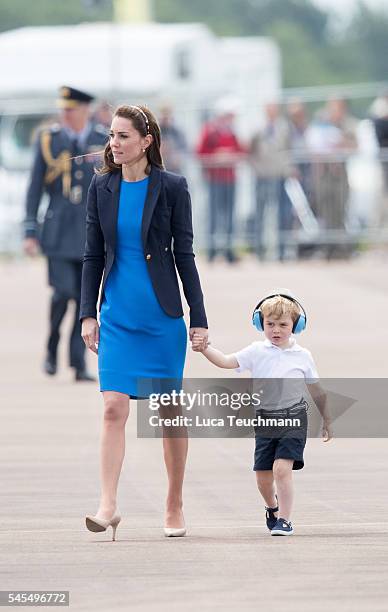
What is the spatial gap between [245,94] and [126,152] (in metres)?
25.8

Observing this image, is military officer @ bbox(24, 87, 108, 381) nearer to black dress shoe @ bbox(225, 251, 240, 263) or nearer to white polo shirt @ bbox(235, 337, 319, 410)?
white polo shirt @ bbox(235, 337, 319, 410)

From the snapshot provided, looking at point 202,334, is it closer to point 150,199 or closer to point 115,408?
point 115,408

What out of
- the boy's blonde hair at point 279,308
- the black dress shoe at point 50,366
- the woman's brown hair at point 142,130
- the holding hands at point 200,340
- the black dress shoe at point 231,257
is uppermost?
the woman's brown hair at point 142,130

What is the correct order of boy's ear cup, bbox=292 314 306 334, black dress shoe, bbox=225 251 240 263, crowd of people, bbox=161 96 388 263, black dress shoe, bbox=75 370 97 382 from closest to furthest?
boy's ear cup, bbox=292 314 306 334 → black dress shoe, bbox=75 370 97 382 → crowd of people, bbox=161 96 388 263 → black dress shoe, bbox=225 251 240 263

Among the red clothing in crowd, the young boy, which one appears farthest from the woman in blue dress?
the red clothing in crowd

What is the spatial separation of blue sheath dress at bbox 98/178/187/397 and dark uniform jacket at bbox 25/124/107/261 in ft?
18.6

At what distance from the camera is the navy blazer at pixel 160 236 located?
7.72 meters

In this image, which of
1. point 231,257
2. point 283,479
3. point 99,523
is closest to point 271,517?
point 283,479

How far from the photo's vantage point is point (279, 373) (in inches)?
305

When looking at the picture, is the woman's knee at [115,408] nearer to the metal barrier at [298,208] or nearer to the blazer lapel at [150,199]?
the blazer lapel at [150,199]

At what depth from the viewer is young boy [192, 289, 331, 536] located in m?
7.72

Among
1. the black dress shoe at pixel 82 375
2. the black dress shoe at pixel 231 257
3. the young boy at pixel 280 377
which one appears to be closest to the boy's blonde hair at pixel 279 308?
the young boy at pixel 280 377

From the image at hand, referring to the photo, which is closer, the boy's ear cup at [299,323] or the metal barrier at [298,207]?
the boy's ear cup at [299,323]

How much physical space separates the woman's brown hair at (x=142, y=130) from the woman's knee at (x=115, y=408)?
2.93 ft
